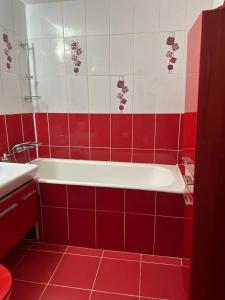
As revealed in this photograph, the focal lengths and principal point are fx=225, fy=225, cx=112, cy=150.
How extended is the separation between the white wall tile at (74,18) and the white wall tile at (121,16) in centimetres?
31

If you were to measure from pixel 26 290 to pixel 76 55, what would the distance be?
2.19 metres

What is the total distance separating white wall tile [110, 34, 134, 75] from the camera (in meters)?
2.31

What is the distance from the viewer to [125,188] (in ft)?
6.11

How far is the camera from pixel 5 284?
101cm

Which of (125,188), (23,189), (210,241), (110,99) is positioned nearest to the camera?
(210,241)

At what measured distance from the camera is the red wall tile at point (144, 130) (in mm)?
2420

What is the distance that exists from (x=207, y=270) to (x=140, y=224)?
2.46 feet

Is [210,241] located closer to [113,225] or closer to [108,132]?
[113,225]

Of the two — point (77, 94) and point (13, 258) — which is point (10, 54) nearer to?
point (77, 94)

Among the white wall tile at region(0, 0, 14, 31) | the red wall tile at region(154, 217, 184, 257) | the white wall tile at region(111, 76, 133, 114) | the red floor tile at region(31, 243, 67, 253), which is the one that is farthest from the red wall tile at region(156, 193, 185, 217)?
the white wall tile at region(0, 0, 14, 31)

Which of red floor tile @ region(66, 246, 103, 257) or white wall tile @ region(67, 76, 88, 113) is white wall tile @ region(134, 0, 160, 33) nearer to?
white wall tile @ region(67, 76, 88, 113)

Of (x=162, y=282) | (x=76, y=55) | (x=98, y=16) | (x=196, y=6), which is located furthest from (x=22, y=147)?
(x=196, y=6)

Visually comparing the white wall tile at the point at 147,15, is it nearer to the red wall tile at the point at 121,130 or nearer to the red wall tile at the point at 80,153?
the red wall tile at the point at 121,130

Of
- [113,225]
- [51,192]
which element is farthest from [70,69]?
[113,225]
